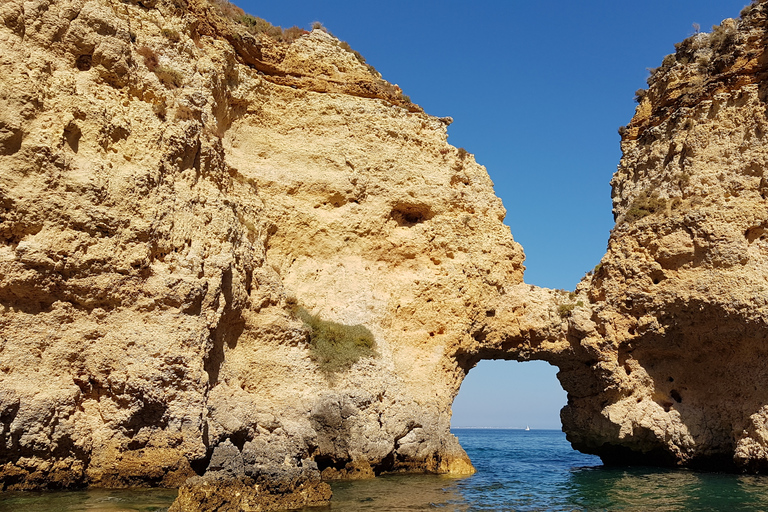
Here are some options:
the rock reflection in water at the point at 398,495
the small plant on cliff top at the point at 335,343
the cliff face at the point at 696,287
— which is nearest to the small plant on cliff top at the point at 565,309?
the cliff face at the point at 696,287

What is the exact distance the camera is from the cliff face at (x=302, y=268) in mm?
10711

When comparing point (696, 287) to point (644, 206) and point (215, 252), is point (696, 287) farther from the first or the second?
point (215, 252)

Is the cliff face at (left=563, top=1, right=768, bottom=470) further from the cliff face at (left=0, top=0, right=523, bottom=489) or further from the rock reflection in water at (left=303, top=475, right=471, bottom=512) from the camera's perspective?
the rock reflection in water at (left=303, top=475, right=471, bottom=512)

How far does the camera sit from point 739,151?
17.2 metres

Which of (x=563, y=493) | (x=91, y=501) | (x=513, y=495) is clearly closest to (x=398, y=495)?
(x=513, y=495)

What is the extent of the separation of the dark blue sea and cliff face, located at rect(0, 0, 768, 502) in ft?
2.39

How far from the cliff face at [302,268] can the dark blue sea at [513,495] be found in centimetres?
73

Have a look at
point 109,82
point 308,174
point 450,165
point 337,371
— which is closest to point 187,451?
point 337,371

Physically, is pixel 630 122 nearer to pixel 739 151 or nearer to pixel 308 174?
pixel 739 151

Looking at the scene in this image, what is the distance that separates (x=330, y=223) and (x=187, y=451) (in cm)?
814

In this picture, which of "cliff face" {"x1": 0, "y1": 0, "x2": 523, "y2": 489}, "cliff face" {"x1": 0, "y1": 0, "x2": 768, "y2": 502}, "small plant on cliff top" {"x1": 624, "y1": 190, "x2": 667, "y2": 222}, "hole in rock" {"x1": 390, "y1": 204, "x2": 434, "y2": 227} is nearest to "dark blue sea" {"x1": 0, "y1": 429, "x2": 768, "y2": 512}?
"cliff face" {"x1": 0, "y1": 0, "x2": 768, "y2": 502}

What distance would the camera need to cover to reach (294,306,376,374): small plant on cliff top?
14.7 m

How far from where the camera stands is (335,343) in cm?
1523

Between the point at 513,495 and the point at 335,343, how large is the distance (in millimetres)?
5425
